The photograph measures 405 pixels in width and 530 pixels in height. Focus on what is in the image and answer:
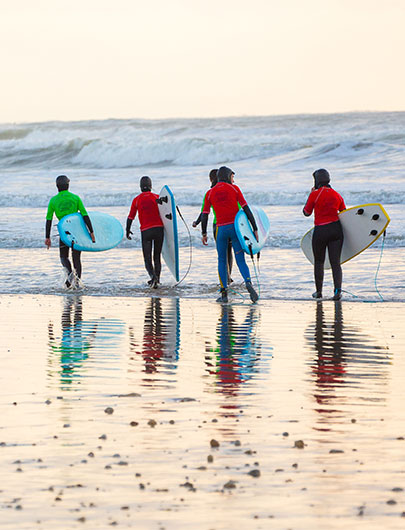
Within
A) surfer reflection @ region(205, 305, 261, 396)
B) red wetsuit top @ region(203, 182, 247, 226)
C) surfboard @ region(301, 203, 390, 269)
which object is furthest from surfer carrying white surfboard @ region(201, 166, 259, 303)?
surfboard @ region(301, 203, 390, 269)

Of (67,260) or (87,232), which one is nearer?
(67,260)

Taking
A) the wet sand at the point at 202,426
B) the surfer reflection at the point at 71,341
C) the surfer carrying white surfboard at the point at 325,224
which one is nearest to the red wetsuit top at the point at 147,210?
the surfer reflection at the point at 71,341

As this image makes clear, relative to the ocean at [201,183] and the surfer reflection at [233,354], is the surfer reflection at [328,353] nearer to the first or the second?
the surfer reflection at [233,354]

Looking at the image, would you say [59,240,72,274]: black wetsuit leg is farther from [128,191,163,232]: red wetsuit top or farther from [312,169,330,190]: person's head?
[312,169,330,190]: person's head

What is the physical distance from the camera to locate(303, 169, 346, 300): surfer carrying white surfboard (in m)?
11.2

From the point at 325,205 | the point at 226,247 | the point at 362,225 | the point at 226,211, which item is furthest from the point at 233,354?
the point at 362,225

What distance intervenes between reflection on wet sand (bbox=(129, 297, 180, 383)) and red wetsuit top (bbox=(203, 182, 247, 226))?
1.24m

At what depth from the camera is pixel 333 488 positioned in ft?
13.8

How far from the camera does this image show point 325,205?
11234 mm

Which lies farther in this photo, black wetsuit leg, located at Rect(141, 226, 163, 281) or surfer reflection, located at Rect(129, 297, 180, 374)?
black wetsuit leg, located at Rect(141, 226, 163, 281)

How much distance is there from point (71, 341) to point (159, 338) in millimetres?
830

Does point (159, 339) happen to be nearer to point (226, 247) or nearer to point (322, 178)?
point (226, 247)

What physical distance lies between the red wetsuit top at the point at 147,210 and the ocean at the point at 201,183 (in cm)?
81

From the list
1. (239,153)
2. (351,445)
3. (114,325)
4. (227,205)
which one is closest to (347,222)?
(227,205)
